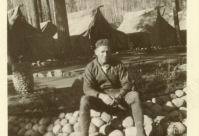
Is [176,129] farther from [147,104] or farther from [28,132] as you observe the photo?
[28,132]

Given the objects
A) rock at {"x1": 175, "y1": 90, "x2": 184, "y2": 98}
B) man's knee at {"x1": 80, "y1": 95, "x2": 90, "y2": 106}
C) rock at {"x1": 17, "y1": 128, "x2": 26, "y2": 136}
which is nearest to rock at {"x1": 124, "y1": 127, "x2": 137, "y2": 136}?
man's knee at {"x1": 80, "y1": 95, "x2": 90, "y2": 106}


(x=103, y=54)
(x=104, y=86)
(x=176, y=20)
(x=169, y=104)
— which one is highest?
(x=176, y=20)

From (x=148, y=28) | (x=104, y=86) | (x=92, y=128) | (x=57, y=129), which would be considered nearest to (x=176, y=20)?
(x=148, y=28)

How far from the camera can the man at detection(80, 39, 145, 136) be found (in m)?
4.21

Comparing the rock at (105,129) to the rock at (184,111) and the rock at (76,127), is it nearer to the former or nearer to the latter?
the rock at (76,127)

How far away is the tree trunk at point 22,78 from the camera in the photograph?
4688mm

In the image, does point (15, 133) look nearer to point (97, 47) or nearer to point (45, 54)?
point (45, 54)

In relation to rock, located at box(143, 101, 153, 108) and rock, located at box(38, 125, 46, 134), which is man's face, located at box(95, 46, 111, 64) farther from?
rock, located at box(38, 125, 46, 134)

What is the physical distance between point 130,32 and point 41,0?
927mm

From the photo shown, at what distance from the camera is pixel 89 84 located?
4.33 meters

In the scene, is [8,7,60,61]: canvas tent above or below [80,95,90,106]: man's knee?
above

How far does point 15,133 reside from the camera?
4594 millimetres

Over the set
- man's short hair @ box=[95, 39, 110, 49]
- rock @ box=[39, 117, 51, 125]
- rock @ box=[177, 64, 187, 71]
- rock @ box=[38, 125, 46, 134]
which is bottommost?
rock @ box=[38, 125, 46, 134]

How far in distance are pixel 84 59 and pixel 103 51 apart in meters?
0.27
